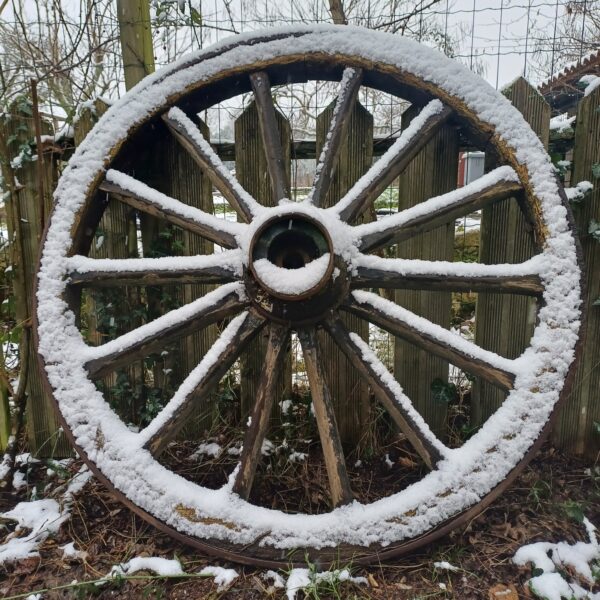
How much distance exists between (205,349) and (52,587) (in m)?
0.89

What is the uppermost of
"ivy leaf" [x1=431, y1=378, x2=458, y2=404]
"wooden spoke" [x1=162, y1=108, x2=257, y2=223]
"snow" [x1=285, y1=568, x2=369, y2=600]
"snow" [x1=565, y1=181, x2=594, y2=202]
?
"wooden spoke" [x1=162, y1=108, x2=257, y2=223]

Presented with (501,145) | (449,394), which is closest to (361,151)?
(501,145)

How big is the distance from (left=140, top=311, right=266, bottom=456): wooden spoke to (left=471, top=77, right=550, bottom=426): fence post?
34.6 inches

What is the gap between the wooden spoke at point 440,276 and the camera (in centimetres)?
140

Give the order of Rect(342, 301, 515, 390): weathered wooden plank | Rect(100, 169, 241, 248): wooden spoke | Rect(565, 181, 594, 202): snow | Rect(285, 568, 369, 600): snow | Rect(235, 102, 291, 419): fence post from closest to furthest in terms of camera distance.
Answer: Rect(285, 568, 369, 600): snow → Rect(342, 301, 515, 390): weathered wooden plank → Rect(100, 169, 241, 248): wooden spoke → Rect(565, 181, 594, 202): snow → Rect(235, 102, 291, 419): fence post

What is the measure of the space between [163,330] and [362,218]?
87 cm

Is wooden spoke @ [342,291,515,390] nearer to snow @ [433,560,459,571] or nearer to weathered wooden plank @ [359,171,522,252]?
weathered wooden plank @ [359,171,522,252]

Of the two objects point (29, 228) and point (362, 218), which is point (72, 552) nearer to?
point (29, 228)

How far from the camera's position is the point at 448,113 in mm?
1448

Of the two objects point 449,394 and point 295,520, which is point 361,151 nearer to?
point 449,394

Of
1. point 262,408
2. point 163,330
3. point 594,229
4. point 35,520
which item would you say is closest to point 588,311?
point 594,229

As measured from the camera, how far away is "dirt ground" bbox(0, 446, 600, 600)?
1.28m

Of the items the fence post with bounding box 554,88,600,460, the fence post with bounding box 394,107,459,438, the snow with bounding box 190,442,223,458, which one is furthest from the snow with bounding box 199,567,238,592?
the fence post with bounding box 554,88,600,460

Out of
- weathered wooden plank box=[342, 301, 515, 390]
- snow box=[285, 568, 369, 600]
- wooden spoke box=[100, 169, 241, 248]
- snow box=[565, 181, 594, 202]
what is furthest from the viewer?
snow box=[565, 181, 594, 202]
